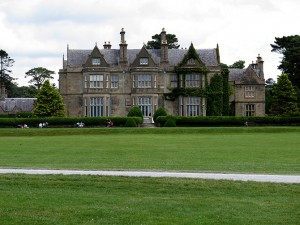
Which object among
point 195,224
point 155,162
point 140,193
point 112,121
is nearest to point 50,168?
point 155,162

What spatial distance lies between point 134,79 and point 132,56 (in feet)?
12.4

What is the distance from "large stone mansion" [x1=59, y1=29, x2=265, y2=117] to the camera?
214ft

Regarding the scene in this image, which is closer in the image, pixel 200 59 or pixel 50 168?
pixel 50 168

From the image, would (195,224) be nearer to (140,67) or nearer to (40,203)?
(40,203)

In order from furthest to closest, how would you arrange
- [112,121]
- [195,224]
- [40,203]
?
[112,121] → [40,203] → [195,224]

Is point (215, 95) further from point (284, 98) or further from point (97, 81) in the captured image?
point (97, 81)

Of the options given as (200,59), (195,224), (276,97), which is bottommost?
(195,224)

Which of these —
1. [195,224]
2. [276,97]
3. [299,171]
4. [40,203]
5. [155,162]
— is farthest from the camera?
[276,97]

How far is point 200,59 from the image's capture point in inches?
2586

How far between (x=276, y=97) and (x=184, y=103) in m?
10.8

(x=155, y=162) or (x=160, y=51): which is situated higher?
(x=160, y=51)

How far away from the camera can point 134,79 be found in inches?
2591

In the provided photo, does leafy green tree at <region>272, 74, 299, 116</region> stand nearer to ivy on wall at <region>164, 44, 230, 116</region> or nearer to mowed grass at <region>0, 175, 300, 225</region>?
ivy on wall at <region>164, 44, 230, 116</region>

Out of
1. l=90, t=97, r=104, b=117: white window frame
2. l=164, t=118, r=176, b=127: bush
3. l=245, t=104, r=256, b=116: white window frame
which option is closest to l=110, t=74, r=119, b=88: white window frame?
l=90, t=97, r=104, b=117: white window frame
